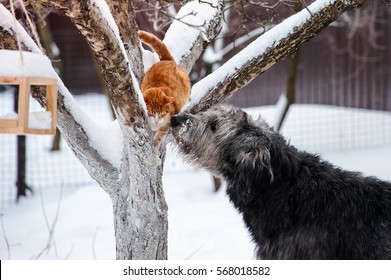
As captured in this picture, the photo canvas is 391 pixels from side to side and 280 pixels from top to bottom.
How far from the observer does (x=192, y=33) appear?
451 cm

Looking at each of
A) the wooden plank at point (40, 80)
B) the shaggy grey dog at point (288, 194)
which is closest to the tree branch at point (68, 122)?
the shaggy grey dog at point (288, 194)

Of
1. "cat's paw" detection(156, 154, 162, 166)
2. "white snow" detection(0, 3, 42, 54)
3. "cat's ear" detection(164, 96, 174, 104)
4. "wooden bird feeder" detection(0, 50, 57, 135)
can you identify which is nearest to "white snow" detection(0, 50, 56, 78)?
"wooden bird feeder" detection(0, 50, 57, 135)

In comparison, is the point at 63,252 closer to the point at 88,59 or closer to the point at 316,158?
the point at 316,158

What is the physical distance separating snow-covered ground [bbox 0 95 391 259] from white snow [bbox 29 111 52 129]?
4.51 ft

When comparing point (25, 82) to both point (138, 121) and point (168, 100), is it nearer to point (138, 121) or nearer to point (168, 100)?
point (138, 121)

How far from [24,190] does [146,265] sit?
527cm

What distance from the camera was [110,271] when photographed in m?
3.50

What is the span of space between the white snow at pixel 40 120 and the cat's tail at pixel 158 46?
1719 millimetres

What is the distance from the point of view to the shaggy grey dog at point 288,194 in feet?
11.2

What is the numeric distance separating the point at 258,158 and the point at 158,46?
4.48 ft

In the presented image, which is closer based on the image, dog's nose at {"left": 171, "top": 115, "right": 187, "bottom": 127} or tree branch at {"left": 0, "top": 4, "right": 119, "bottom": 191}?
tree branch at {"left": 0, "top": 4, "right": 119, "bottom": 191}

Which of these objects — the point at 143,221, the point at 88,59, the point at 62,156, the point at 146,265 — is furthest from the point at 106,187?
the point at 88,59

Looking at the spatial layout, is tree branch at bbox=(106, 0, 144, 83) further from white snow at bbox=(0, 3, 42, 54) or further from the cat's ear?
white snow at bbox=(0, 3, 42, 54)

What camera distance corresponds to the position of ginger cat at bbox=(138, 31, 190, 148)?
434cm
